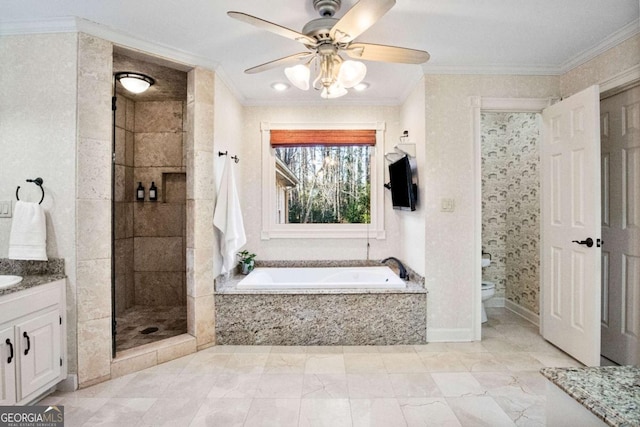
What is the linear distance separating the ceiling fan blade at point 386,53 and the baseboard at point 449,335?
7.42 feet

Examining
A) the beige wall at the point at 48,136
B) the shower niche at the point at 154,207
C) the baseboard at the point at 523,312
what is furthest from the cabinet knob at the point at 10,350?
the baseboard at the point at 523,312

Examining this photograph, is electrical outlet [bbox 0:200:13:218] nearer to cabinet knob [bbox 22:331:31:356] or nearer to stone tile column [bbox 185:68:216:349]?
cabinet knob [bbox 22:331:31:356]

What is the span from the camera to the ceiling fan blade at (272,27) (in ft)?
5.42

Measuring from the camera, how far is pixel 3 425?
1.75 m

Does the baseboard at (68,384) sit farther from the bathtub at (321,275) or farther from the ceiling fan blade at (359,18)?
the ceiling fan blade at (359,18)

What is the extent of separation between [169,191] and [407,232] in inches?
110

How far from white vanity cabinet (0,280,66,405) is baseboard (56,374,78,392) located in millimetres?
55

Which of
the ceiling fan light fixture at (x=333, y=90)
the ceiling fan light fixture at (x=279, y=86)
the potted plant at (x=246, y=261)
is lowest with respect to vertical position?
the potted plant at (x=246, y=261)

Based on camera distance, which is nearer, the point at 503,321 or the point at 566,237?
the point at 566,237

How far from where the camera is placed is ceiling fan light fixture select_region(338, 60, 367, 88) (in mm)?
1993

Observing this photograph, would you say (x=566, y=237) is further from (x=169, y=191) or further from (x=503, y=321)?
(x=169, y=191)

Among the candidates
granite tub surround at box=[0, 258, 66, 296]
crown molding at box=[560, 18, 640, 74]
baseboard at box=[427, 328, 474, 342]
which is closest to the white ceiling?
crown molding at box=[560, 18, 640, 74]

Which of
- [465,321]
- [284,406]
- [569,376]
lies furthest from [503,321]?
[569,376]

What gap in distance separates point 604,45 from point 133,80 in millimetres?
3795
